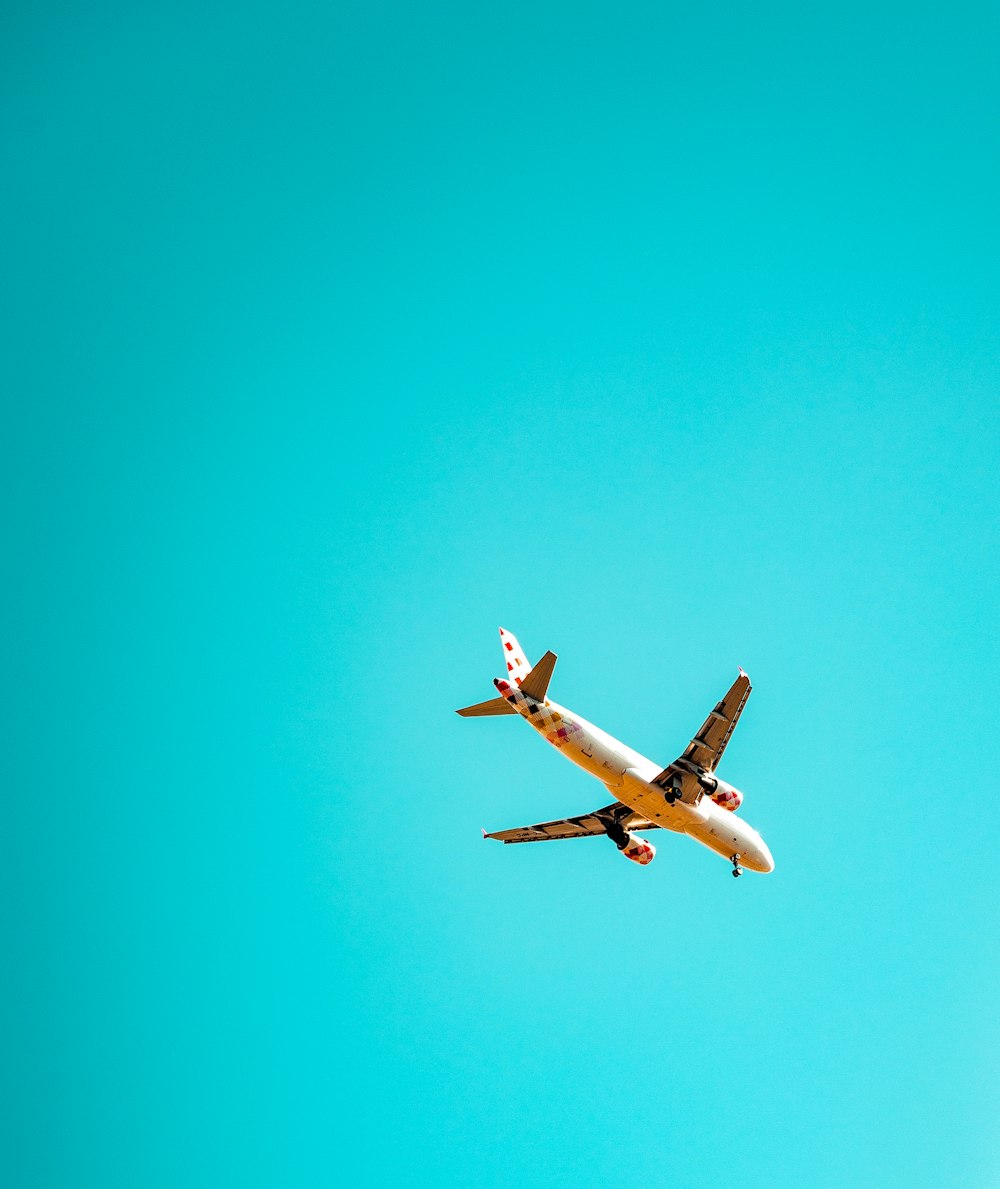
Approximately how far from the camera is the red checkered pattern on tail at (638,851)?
53938 millimetres

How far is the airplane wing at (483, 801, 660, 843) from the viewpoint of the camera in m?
54.1

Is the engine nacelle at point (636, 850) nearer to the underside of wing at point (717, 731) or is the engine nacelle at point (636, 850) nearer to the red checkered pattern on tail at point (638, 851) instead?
the red checkered pattern on tail at point (638, 851)

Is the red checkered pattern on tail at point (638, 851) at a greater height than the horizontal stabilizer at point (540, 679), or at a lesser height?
greater

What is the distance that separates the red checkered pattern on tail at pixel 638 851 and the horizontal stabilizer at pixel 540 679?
11.9 metres

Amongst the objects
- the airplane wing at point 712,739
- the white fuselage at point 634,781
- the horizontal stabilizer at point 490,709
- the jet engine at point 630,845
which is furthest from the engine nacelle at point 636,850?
the horizontal stabilizer at point 490,709

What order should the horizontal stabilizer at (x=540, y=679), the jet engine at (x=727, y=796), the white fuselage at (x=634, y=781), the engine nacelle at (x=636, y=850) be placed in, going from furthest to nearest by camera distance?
the engine nacelle at (x=636, y=850), the jet engine at (x=727, y=796), the white fuselage at (x=634, y=781), the horizontal stabilizer at (x=540, y=679)

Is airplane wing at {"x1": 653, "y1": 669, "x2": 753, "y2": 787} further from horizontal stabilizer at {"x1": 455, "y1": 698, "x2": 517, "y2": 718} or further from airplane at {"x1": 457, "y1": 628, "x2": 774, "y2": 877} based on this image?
horizontal stabilizer at {"x1": 455, "y1": 698, "x2": 517, "y2": 718}

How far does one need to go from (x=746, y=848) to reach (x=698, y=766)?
628cm

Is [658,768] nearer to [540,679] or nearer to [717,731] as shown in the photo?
[717,731]

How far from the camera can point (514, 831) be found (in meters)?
54.9

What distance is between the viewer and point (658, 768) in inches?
1933

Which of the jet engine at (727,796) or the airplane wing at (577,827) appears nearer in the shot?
the jet engine at (727,796)

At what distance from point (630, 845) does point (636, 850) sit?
0.35 m

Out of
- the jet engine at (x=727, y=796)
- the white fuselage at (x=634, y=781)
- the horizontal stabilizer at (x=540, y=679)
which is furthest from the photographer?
the jet engine at (x=727, y=796)
